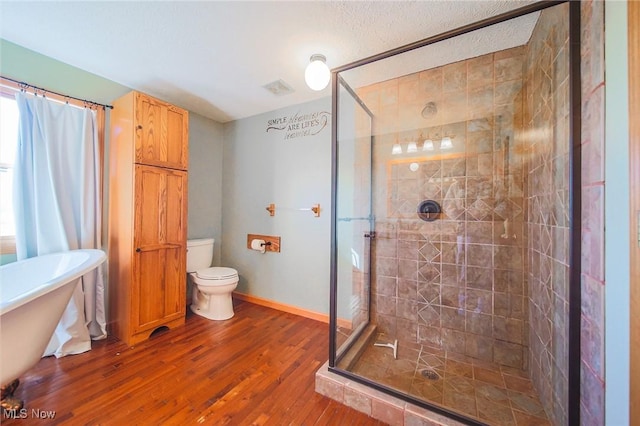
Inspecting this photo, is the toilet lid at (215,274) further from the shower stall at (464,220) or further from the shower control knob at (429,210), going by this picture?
the shower control knob at (429,210)

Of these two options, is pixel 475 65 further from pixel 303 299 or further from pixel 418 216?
pixel 303 299

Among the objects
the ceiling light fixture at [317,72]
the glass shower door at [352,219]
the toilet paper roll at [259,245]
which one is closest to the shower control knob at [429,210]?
the glass shower door at [352,219]

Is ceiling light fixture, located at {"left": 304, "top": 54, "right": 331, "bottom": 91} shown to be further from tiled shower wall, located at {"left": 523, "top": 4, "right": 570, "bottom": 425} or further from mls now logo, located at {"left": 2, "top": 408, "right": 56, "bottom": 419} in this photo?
mls now logo, located at {"left": 2, "top": 408, "right": 56, "bottom": 419}

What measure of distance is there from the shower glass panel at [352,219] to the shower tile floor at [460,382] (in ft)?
0.86

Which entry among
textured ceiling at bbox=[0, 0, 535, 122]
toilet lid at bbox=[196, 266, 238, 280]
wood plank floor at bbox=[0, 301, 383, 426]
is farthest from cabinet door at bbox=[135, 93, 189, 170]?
wood plank floor at bbox=[0, 301, 383, 426]

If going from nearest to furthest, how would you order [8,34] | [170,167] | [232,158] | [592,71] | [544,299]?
[592,71] → [544,299] → [8,34] → [170,167] → [232,158]

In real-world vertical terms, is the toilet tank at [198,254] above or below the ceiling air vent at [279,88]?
below

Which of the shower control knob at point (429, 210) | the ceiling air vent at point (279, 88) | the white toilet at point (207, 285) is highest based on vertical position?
the ceiling air vent at point (279, 88)

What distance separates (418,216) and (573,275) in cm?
104

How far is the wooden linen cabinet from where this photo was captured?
1.92 meters

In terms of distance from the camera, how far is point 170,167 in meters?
2.15

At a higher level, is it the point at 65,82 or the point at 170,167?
the point at 65,82

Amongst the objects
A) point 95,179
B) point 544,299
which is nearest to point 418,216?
point 544,299

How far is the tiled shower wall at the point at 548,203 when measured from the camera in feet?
3.62
